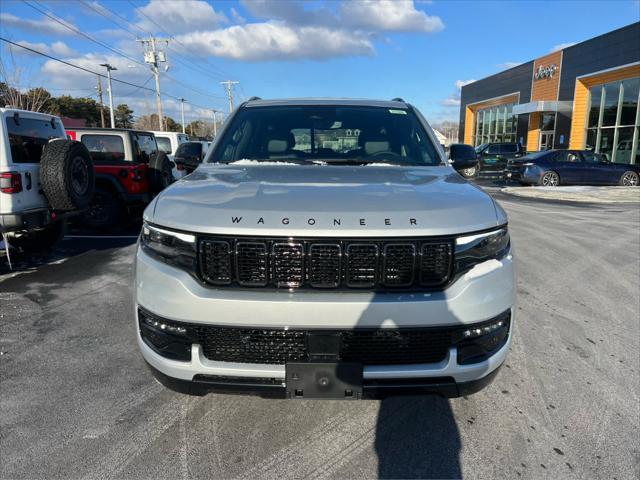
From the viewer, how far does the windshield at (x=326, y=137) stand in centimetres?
356

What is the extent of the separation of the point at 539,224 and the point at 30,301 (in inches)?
366

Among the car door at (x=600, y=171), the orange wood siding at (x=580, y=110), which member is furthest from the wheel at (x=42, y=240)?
the orange wood siding at (x=580, y=110)

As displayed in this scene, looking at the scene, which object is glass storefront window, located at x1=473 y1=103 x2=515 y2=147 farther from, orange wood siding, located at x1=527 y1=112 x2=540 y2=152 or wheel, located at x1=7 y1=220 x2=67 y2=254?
wheel, located at x1=7 y1=220 x2=67 y2=254

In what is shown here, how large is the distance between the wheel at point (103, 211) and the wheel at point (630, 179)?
18273 mm

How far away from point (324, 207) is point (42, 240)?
6481mm

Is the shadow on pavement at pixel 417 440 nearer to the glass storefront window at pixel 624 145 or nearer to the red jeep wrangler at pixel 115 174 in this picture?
the red jeep wrangler at pixel 115 174

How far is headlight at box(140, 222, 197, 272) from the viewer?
7.29 feet

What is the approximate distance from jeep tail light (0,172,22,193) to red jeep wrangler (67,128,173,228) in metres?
3.39

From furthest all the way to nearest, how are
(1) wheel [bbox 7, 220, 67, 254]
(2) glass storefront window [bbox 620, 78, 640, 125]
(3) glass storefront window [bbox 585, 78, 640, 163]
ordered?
(3) glass storefront window [bbox 585, 78, 640, 163] < (2) glass storefront window [bbox 620, 78, 640, 125] < (1) wheel [bbox 7, 220, 67, 254]

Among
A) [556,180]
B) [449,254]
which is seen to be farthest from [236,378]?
[556,180]

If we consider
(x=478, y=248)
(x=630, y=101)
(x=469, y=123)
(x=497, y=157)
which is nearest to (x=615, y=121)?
(x=630, y=101)

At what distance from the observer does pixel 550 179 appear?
18.3 meters

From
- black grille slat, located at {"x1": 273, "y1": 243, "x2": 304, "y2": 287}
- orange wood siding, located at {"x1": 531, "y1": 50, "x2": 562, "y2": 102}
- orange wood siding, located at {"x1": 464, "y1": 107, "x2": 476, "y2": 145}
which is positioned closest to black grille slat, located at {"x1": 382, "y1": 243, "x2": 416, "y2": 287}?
black grille slat, located at {"x1": 273, "y1": 243, "x2": 304, "y2": 287}

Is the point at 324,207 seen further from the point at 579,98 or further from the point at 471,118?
the point at 471,118
